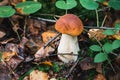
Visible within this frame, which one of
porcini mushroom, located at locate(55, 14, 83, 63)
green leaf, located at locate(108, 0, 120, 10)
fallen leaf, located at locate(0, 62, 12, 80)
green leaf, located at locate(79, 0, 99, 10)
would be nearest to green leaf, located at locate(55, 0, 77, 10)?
green leaf, located at locate(79, 0, 99, 10)

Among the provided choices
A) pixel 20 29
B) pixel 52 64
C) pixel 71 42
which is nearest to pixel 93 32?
pixel 71 42

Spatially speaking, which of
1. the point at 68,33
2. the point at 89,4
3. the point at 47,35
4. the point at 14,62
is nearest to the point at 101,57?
the point at 68,33

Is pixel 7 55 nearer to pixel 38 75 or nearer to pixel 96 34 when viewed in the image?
pixel 38 75

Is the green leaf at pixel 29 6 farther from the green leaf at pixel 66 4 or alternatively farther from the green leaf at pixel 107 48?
the green leaf at pixel 107 48

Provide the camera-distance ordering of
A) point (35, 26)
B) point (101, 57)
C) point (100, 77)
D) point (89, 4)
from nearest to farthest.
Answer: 1. point (101, 57)
2. point (100, 77)
3. point (89, 4)
4. point (35, 26)

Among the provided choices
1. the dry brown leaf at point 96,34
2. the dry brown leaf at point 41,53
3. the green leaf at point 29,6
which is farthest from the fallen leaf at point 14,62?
the dry brown leaf at point 96,34

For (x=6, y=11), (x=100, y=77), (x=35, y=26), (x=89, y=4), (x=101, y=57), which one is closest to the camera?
(x=101, y=57)

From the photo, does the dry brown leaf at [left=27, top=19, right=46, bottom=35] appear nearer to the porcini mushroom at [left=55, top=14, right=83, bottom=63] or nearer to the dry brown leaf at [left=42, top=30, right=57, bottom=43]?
the dry brown leaf at [left=42, top=30, right=57, bottom=43]

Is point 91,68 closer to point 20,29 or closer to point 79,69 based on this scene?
point 79,69
